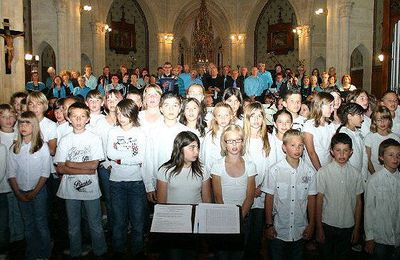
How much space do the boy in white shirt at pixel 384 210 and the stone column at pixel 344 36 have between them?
977cm

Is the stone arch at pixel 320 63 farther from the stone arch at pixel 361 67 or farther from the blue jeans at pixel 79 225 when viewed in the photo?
the blue jeans at pixel 79 225

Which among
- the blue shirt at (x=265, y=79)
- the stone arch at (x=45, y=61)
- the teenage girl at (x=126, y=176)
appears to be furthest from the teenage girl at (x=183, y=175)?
the stone arch at (x=45, y=61)

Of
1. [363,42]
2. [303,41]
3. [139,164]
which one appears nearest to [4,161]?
[139,164]

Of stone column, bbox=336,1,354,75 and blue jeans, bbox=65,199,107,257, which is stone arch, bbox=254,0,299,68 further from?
blue jeans, bbox=65,199,107,257

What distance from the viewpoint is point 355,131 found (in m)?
4.24

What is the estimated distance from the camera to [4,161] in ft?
13.0

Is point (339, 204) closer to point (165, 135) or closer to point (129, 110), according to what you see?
point (165, 135)

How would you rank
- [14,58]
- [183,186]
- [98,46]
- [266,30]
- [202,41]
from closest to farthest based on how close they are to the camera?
A: [183,186] → [14,58] → [98,46] → [202,41] → [266,30]

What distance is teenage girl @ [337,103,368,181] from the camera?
4152 mm

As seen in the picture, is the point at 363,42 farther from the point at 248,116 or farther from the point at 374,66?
the point at 248,116

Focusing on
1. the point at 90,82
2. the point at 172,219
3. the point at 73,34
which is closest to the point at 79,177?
the point at 172,219

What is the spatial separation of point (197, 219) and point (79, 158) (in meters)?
1.89

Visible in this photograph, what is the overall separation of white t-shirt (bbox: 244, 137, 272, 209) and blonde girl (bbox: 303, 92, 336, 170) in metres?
0.60

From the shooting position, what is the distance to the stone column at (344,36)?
1214cm
